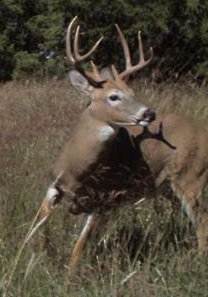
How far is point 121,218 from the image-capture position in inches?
263

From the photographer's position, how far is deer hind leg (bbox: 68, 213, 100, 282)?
595cm

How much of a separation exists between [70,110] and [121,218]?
4.64 metres

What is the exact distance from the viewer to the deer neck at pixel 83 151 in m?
6.90

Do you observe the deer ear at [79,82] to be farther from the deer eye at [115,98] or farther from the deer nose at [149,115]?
the deer nose at [149,115]

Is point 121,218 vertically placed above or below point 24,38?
above

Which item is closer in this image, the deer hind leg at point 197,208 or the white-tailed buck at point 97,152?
the deer hind leg at point 197,208

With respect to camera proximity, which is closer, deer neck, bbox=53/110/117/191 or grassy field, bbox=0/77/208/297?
grassy field, bbox=0/77/208/297

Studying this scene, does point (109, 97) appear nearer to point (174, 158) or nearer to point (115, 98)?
point (115, 98)

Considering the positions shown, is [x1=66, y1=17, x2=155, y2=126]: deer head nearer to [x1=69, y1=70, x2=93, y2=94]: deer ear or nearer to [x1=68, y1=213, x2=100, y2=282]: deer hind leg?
[x1=69, y1=70, x2=93, y2=94]: deer ear

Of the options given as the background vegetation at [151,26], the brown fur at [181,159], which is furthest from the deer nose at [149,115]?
the background vegetation at [151,26]

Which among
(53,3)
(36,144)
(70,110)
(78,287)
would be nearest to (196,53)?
(53,3)

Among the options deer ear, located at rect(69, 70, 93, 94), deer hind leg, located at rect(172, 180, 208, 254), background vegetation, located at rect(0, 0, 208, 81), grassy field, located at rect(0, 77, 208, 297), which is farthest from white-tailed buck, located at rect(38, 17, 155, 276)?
background vegetation, located at rect(0, 0, 208, 81)

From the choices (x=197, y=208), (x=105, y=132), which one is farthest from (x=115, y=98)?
(x=197, y=208)

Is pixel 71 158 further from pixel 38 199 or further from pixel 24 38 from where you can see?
pixel 24 38
